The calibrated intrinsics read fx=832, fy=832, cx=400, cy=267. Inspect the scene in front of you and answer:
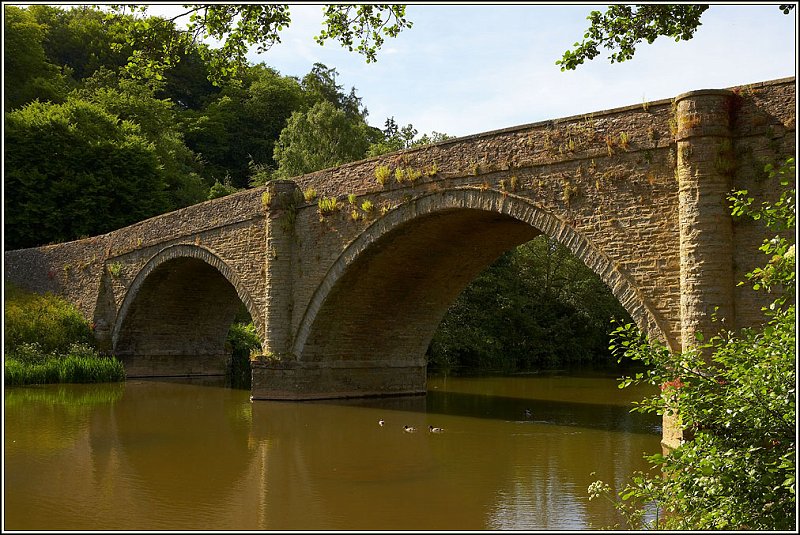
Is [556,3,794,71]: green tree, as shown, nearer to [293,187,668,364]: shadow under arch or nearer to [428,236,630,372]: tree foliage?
[293,187,668,364]: shadow under arch

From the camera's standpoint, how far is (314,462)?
10.4m

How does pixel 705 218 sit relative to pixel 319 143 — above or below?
below

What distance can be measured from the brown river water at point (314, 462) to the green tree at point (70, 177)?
15231 millimetres

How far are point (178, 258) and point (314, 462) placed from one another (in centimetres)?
1170

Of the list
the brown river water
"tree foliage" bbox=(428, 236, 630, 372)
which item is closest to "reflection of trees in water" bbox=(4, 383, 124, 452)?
the brown river water

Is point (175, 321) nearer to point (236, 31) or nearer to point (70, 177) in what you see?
point (70, 177)

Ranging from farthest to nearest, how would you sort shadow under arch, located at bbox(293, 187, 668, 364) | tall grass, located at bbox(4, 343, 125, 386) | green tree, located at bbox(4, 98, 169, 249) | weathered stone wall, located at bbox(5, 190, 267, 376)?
green tree, located at bbox(4, 98, 169, 249), tall grass, located at bbox(4, 343, 125, 386), weathered stone wall, located at bbox(5, 190, 267, 376), shadow under arch, located at bbox(293, 187, 668, 364)

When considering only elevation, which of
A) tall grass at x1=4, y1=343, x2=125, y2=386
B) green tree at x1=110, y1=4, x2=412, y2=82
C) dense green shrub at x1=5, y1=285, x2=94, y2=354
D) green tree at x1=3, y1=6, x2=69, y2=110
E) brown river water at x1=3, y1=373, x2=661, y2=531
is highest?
green tree at x1=3, y1=6, x2=69, y2=110

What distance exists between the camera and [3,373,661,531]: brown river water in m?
7.52


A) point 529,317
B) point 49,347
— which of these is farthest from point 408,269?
point 529,317

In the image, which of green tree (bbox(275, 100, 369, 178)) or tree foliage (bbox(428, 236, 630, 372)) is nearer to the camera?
tree foliage (bbox(428, 236, 630, 372))

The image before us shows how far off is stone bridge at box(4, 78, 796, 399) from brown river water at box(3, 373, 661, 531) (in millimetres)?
1639

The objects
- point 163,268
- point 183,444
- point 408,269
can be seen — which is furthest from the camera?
point 163,268

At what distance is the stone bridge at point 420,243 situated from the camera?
9.80 metres
